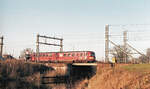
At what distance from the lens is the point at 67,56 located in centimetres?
4238

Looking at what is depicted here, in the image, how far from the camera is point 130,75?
65.2 ft

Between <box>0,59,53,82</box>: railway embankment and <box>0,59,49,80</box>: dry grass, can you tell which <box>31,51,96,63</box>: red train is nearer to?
<box>0,59,53,82</box>: railway embankment

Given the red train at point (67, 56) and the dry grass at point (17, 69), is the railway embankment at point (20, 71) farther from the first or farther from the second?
the red train at point (67, 56)

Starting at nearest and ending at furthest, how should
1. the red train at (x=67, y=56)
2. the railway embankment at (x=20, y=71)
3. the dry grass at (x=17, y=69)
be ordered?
the railway embankment at (x=20, y=71) → the dry grass at (x=17, y=69) → the red train at (x=67, y=56)

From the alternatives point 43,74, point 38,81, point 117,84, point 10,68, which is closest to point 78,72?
point 43,74

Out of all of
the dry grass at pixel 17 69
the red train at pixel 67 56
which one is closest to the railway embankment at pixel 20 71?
the dry grass at pixel 17 69

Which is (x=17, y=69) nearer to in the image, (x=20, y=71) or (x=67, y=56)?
(x=20, y=71)

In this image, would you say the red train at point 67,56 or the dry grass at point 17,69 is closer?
the dry grass at point 17,69

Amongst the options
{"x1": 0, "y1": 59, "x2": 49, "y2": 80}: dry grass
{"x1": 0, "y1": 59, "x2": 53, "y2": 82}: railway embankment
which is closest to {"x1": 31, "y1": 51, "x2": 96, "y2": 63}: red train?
{"x1": 0, "y1": 59, "x2": 53, "y2": 82}: railway embankment

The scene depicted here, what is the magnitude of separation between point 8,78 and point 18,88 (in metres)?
6.25

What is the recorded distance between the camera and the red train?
3997cm

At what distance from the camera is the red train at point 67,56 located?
3997 cm

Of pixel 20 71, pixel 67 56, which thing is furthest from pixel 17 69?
pixel 67 56

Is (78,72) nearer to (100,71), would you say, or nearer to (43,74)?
(43,74)
